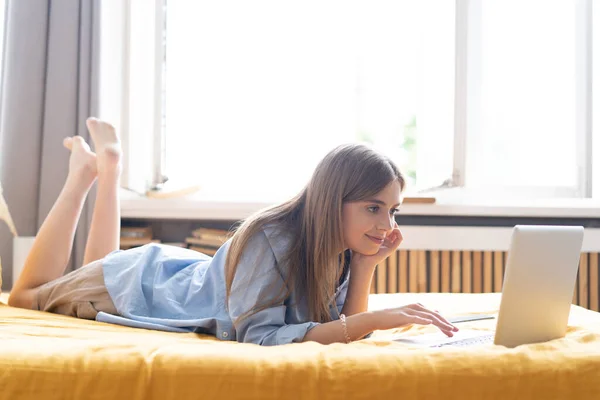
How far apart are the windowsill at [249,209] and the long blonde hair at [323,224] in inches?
48.4

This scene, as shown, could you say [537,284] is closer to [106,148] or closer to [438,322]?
[438,322]

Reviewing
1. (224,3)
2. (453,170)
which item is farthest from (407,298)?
(224,3)

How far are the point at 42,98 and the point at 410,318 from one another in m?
1.85

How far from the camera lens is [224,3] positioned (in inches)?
113

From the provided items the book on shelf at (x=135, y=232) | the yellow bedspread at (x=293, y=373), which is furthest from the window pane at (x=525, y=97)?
the yellow bedspread at (x=293, y=373)

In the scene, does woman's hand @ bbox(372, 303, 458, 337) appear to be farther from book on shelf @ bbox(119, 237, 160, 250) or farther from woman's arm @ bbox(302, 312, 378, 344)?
book on shelf @ bbox(119, 237, 160, 250)

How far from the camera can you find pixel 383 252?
4.61ft

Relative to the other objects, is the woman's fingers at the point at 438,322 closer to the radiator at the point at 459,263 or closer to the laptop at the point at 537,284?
the laptop at the point at 537,284

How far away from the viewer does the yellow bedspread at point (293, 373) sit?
88cm

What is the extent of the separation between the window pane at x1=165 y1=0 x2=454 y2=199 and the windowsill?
0.29m

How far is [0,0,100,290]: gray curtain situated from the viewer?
238 centimetres

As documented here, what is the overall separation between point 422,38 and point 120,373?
89.1 inches

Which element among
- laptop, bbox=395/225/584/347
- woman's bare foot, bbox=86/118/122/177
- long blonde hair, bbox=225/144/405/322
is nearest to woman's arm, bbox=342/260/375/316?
long blonde hair, bbox=225/144/405/322

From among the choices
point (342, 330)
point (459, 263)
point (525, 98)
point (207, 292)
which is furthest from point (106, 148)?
point (525, 98)
